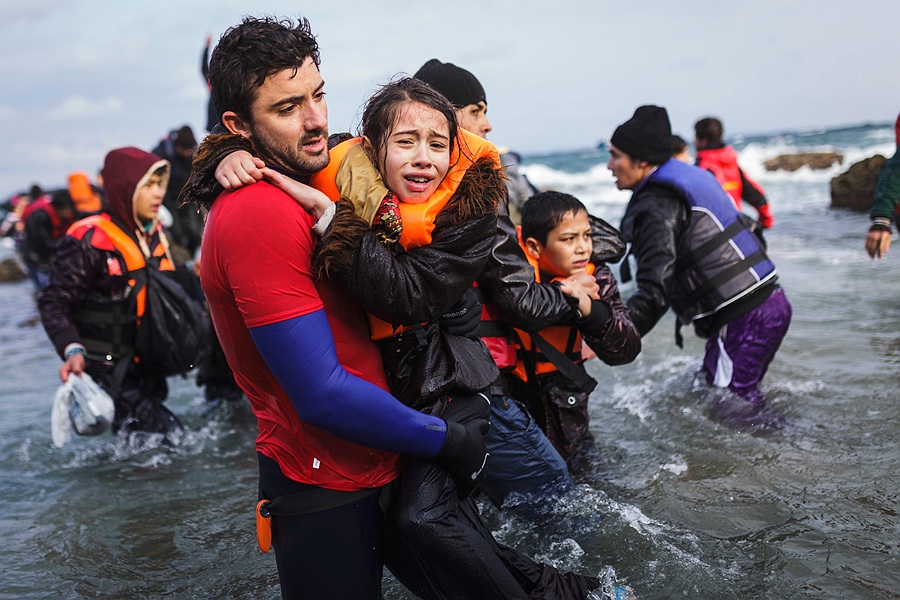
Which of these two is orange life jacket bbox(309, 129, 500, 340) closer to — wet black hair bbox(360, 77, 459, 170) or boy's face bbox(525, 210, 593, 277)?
wet black hair bbox(360, 77, 459, 170)

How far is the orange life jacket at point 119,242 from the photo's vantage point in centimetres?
512

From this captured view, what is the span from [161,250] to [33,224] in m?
7.98

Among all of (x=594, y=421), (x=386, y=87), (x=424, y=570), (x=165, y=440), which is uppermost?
(x=386, y=87)

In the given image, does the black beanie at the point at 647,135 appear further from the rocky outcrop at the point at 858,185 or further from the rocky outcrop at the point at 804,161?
the rocky outcrop at the point at 804,161

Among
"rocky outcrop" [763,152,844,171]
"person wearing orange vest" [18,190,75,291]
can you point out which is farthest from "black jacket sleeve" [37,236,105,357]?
"rocky outcrop" [763,152,844,171]

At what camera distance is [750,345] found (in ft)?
16.6

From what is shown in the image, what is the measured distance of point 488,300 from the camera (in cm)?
347

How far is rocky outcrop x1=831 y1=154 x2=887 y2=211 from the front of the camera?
672 inches

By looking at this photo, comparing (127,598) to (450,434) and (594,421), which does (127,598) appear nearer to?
(450,434)

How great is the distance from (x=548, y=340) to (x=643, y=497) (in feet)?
3.77

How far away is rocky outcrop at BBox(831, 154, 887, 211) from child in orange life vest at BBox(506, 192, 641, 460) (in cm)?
1542

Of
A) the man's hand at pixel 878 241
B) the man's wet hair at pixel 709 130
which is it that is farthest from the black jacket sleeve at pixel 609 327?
the man's wet hair at pixel 709 130

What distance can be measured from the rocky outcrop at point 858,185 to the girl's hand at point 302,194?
688 inches

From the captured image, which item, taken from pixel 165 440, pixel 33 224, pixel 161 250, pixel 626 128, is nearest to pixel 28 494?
pixel 165 440
